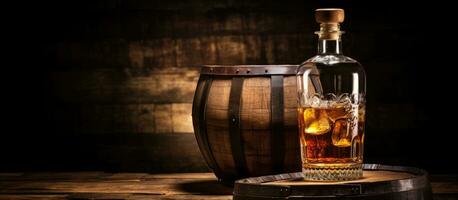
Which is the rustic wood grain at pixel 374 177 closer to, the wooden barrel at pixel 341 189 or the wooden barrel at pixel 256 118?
the wooden barrel at pixel 341 189

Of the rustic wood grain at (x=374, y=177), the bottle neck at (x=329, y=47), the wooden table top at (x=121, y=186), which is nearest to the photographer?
the rustic wood grain at (x=374, y=177)

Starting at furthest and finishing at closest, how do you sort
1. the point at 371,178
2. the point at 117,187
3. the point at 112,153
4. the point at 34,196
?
1. the point at 112,153
2. the point at 117,187
3. the point at 34,196
4. the point at 371,178

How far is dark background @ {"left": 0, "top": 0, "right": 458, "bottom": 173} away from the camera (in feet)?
17.5

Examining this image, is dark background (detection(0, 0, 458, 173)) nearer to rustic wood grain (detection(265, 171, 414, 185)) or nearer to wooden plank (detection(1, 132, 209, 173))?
wooden plank (detection(1, 132, 209, 173))

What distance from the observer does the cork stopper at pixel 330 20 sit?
10.6 feet

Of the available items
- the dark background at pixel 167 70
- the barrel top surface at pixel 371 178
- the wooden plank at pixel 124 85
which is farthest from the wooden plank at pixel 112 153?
the barrel top surface at pixel 371 178

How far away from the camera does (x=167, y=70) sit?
18.1ft

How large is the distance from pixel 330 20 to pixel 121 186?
6.98ft

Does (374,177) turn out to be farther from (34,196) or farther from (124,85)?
(124,85)

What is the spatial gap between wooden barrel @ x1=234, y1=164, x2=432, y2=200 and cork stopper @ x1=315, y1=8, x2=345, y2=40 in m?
0.55

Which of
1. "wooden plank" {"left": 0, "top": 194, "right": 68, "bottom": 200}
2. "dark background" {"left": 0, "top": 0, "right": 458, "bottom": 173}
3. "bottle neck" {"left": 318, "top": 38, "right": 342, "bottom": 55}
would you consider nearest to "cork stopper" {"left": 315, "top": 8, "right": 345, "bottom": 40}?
"bottle neck" {"left": 318, "top": 38, "right": 342, "bottom": 55}

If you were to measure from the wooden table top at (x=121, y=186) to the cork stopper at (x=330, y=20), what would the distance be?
1414 millimetres

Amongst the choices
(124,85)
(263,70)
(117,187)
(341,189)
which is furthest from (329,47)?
(124,85)

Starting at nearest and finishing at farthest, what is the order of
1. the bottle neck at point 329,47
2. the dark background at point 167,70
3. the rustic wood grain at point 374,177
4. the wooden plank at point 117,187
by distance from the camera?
the rustic wood grain at point 374,177 < the bottle neck at point 329,47 < the wooden plank at point 117,187 < the dark background at point 167,70
